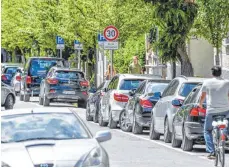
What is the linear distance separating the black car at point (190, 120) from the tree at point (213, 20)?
999cm

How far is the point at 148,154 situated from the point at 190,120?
107cm

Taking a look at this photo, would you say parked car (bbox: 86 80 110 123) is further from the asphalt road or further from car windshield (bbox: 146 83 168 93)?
the asphalt road

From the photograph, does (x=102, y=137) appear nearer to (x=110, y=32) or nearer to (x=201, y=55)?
(x=110, y=32)

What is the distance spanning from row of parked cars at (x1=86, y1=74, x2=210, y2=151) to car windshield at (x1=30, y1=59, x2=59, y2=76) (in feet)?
42.9

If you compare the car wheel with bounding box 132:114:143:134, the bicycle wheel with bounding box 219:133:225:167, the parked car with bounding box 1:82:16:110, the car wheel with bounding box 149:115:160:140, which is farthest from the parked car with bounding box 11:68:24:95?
the bicycle wheel with bounding box 219:133:225:167

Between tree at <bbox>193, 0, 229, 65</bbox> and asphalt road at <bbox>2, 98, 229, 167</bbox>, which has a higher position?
Result: tree at <bbox>193, 0, 229, 65</bbox>

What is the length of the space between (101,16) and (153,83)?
18818mm

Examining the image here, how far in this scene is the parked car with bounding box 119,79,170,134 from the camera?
27219mm

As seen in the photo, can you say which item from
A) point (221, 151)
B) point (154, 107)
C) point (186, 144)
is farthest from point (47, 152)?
point (154, 107)

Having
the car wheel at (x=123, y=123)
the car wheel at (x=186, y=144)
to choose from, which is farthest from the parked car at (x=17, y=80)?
the car wheel at (x=186, y=144)

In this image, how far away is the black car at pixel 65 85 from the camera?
1650 inches

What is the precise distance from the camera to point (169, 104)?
24234 millimetres

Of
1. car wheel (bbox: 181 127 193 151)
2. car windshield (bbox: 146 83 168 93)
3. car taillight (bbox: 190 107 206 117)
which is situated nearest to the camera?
car taillight (bbox: 190 107 206 117)

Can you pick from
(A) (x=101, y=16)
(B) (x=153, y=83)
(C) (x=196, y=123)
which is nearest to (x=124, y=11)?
(A) (x=101, y=16)
